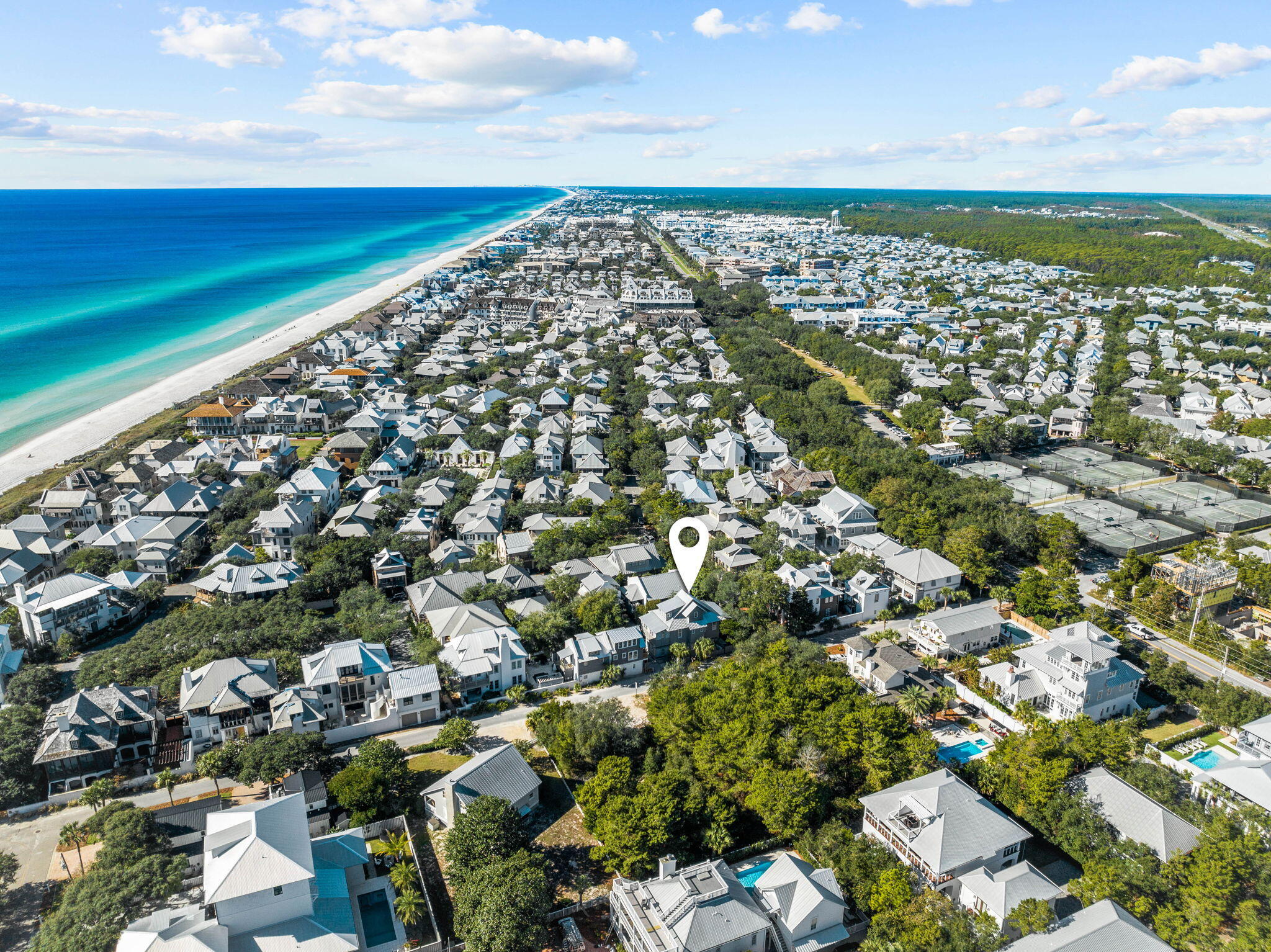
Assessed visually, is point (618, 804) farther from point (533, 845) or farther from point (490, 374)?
point (490, 374)

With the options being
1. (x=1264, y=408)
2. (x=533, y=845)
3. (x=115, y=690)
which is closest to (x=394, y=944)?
(x=533, y=845)

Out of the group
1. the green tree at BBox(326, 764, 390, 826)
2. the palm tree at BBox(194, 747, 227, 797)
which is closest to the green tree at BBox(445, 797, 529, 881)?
the green tree at BBox(326, 764, 390, 826)

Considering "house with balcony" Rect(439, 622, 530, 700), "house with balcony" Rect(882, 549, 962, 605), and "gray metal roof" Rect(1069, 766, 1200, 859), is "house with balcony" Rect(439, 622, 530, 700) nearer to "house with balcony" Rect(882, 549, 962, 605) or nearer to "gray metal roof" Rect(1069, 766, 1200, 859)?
"house with balcony" Rect(882, 549, 962, 605)

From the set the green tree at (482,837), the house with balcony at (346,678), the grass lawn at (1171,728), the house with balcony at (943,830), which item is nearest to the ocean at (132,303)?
the house with balcony at (346,678)

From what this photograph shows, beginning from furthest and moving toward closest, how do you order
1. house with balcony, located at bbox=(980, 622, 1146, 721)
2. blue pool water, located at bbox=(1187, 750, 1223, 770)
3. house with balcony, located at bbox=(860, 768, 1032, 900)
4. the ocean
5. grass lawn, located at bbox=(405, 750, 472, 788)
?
the ocean < house with balcony, located at bbox=(980, 622, 1146, 721) < grass lawn, located at bbox=(405, 750, 472, 788) < blue pool water, located at bbox=(1187, 750, 1223, 770) < house with balcony, located at bbox=(860, 768, 1032, 900)

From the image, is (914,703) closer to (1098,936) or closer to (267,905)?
(1098,936)
